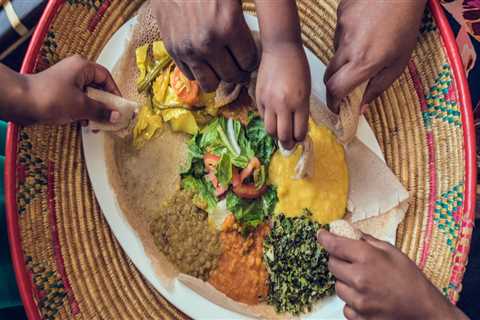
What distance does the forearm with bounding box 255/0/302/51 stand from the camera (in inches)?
45.3

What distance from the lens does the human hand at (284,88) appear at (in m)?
1.17

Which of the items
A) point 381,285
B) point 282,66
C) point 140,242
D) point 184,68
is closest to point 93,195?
point 140,242

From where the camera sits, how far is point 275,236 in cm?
156

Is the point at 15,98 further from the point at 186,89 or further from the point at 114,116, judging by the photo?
the point at 186,89

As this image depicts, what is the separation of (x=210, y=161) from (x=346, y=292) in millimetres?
572

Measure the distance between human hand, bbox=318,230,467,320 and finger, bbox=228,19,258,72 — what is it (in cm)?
45

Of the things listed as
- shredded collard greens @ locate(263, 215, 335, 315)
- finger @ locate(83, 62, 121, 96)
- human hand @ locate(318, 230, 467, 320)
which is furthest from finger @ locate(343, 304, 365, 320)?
finger @ locate(83, 62, 121, 96)

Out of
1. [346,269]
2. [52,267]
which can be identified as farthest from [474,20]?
→ [52,267]

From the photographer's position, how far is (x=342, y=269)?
48.9 inches

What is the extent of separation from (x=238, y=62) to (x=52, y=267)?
2.44 ft

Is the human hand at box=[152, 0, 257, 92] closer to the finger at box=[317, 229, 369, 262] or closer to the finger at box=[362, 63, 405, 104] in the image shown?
the finger at box=[362, 63, 405, 104]

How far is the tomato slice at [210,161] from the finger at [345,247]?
445 mm

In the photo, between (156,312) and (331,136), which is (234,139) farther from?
(156,312)

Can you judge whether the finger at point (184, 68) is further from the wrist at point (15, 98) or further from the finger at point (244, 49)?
the wrist at point (15, 98)
